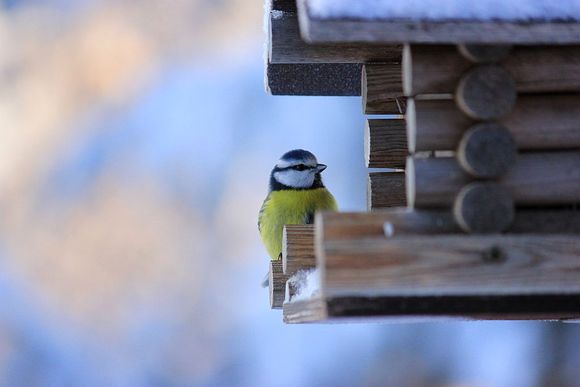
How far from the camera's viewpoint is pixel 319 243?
7.78ft

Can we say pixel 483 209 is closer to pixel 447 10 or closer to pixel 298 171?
pixel 447 10

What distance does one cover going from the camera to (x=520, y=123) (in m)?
2.52

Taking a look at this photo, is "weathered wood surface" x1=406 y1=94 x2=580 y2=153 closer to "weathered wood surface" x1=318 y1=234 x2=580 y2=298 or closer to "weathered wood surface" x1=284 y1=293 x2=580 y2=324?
"weathered wood surface" x1=318 y1=234 x2=580 y2=298

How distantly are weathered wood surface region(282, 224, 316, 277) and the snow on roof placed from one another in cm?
82

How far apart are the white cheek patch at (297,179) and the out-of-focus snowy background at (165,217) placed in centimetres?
177

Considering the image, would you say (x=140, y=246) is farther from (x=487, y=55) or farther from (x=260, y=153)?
(x=487, y=55)

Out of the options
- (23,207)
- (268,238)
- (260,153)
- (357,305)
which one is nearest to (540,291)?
(357,305)

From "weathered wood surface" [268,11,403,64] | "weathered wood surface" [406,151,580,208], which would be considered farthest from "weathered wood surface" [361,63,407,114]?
"weathered wood surface" [406,151,580,208]

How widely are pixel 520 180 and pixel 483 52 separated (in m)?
0.32

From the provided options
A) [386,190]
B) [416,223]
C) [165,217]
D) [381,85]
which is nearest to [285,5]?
[381,85]

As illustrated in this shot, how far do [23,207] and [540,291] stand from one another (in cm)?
434

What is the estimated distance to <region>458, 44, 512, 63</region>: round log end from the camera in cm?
246

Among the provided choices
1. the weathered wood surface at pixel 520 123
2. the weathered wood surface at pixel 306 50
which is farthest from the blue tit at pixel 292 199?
the weathered wood surface at pixel 520 123

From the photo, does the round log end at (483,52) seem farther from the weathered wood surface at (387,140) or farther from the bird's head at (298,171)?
the bird's head at (298,171)
